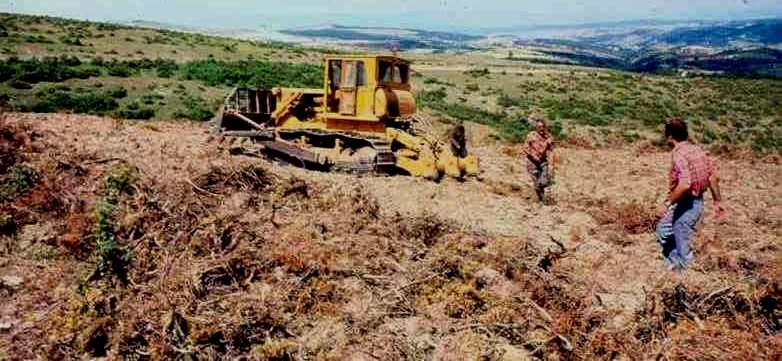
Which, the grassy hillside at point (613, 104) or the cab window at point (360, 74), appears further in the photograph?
the grassy hillside at point (613, 104)

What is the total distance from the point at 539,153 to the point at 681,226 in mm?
5565

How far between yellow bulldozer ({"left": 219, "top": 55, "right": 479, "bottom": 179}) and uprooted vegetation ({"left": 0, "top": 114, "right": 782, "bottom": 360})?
4.64 m

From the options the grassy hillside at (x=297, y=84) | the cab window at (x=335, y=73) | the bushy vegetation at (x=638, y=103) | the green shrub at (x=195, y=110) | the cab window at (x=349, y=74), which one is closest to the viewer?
the cab window at (x=349, y=74)

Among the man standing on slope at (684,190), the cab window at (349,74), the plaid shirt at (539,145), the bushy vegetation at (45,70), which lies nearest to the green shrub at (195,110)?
the bushy vegetation at (45,70)

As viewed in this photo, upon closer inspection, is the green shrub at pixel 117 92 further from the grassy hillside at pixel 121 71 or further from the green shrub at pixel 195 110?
the green shrub at pixel 195 110

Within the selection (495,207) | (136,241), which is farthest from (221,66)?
(136,241)

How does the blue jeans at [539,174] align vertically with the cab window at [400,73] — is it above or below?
below

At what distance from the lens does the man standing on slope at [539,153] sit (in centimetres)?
1335

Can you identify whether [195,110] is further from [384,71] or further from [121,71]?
[384,71]

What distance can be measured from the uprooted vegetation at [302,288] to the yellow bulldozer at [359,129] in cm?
464

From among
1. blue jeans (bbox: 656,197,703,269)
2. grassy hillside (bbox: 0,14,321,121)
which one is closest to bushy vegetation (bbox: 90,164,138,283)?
blue jeans (bbox: 656,197,703,269)

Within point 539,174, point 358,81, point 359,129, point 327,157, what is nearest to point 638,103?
point 359,129

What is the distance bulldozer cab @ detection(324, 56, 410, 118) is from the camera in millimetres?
15477

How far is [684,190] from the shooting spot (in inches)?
303
